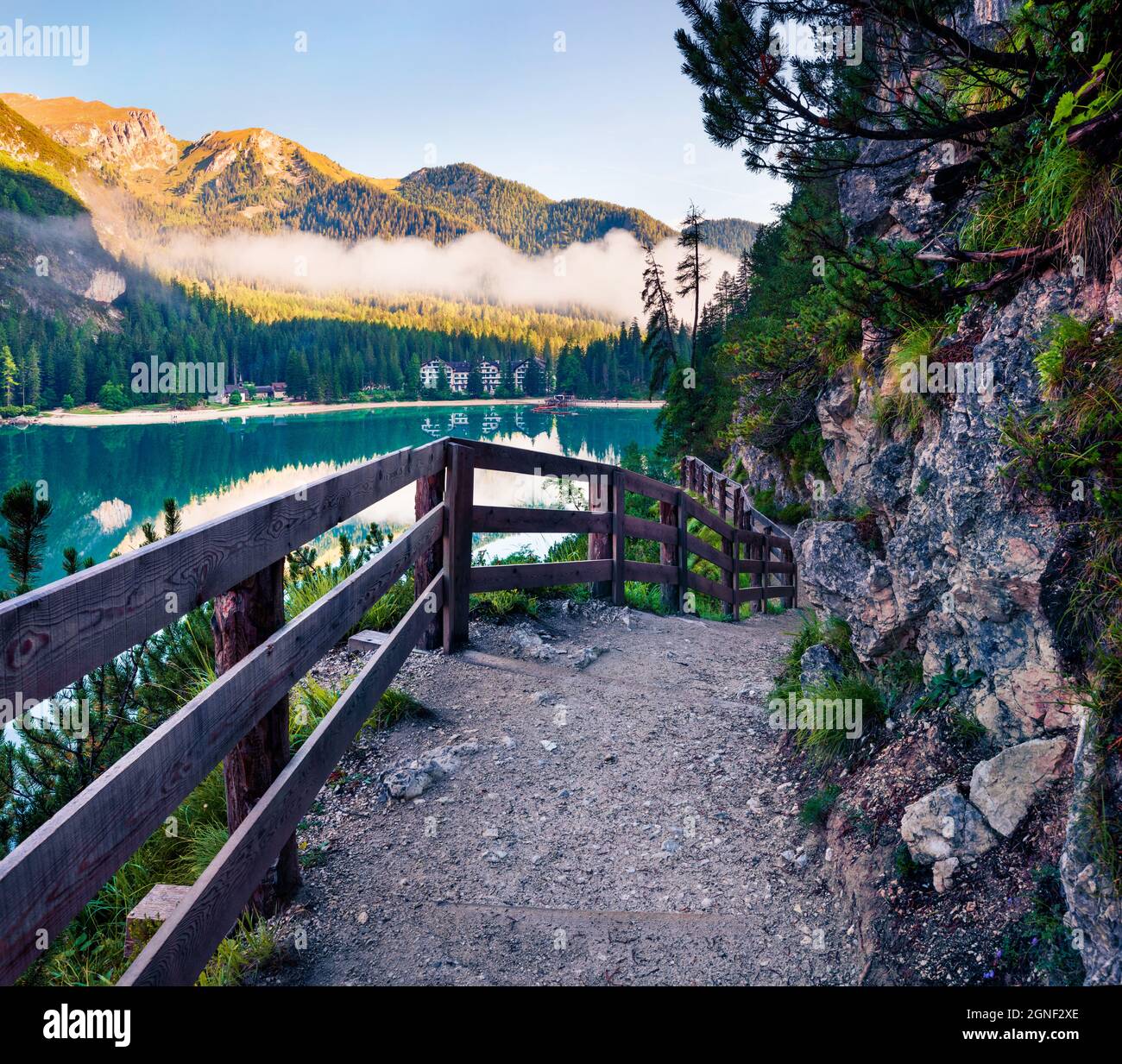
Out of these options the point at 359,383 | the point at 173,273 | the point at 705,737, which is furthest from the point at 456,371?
the point at 705,737

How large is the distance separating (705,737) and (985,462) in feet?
8.24

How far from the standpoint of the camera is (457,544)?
18.5 ft

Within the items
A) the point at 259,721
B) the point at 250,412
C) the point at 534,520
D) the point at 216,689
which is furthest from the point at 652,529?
the point at 250,412

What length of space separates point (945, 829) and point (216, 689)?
2626 mm

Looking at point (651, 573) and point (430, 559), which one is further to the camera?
point (651, 573)

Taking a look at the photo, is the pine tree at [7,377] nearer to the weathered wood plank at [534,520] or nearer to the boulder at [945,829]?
the weathered wood plank at [534,520]

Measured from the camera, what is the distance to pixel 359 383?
372 ft

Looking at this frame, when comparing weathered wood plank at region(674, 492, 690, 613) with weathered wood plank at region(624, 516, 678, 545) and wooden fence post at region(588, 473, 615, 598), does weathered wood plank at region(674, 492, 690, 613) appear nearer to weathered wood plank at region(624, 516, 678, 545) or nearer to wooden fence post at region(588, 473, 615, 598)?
weathered wood plank at region(624, 516, 678, 545)

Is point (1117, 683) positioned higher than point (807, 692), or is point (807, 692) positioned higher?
point (1117, 683)

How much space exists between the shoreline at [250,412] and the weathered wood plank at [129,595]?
247 ft

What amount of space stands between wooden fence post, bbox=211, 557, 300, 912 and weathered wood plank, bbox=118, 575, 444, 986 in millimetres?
99

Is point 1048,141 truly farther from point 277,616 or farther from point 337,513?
point 277,616

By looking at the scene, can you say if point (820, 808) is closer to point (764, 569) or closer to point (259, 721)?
point (259, 721)

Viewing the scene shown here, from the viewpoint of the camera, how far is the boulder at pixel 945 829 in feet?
9.05
